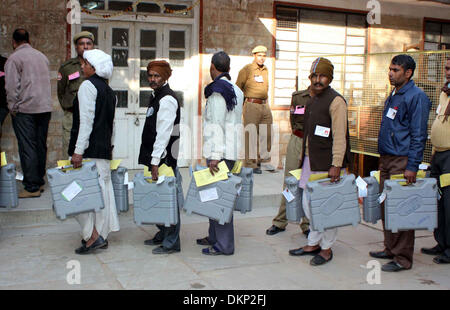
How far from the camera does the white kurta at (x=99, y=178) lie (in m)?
4.59

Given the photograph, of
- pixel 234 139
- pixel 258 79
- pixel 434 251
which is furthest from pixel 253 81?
pixel 434 251

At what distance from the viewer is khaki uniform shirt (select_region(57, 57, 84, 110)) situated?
Result: 19.3 feet

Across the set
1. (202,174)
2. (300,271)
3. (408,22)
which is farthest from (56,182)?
(408,22)

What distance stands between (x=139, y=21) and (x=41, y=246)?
4.41 m

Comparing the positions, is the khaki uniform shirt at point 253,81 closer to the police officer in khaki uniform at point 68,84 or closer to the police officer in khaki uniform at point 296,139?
the police officer in khaki uniform at point 296,139

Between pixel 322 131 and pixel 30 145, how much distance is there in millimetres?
3684

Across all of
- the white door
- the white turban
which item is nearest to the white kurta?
the white turban

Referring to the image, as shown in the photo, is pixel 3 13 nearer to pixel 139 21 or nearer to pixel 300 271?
pixel 139 21

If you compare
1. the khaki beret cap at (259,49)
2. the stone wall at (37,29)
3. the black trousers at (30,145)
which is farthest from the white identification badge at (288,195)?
the stone wall at (37,29)

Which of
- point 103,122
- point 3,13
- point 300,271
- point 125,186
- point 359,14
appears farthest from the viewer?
point 359,14

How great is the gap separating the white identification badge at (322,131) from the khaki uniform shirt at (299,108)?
836 millimetres

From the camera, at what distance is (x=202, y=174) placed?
4582 mm

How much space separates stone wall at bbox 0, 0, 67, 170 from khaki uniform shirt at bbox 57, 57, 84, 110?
72.2 inches

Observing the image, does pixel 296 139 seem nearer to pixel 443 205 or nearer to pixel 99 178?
pixel 443 205
